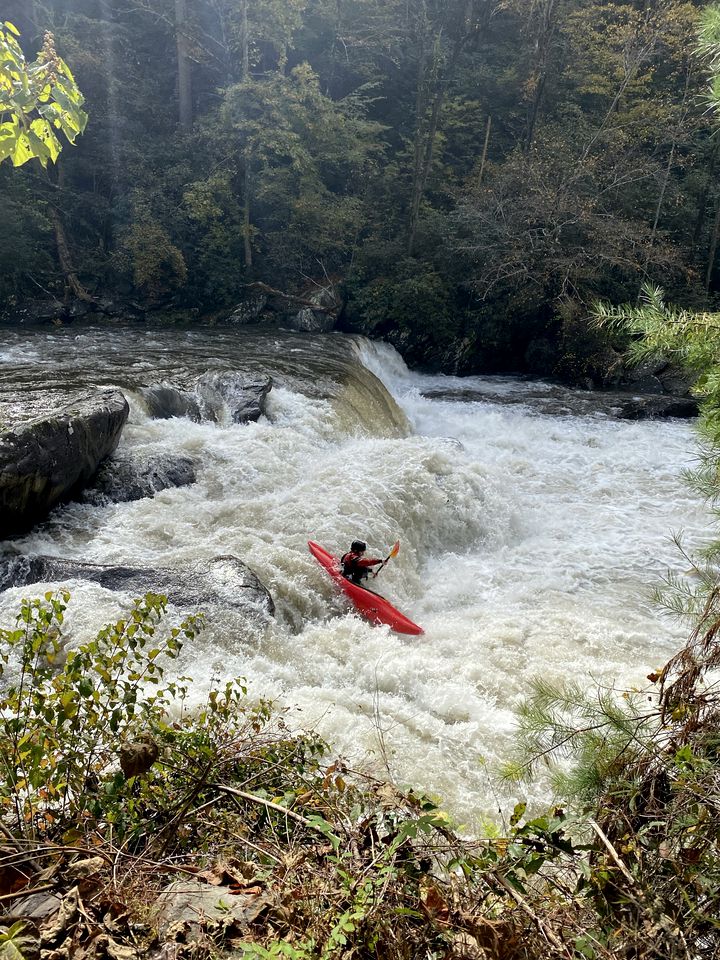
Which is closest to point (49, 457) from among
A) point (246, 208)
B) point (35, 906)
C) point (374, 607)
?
point (374, 607)

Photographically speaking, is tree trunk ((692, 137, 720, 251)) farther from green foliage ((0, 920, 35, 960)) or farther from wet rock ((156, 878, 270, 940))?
green foliage ((0, 920, 35, 960))

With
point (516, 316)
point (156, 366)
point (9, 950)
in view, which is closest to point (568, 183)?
point (516, 316)

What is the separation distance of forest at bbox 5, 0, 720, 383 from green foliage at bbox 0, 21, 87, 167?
13.3 meters

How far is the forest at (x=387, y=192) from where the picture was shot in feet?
46.9

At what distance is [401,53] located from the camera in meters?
20.0

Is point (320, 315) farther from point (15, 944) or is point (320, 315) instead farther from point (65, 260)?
point (15, 944)

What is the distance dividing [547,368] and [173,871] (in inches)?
581

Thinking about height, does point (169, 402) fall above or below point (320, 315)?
below

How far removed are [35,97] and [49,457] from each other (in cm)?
418

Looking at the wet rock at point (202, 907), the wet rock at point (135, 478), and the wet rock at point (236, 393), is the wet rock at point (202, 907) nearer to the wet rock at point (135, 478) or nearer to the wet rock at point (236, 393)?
the wet rock at point (135, 478)

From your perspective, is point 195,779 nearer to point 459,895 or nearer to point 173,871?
point 173,871

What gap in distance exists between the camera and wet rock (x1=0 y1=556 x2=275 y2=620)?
14.0 ft

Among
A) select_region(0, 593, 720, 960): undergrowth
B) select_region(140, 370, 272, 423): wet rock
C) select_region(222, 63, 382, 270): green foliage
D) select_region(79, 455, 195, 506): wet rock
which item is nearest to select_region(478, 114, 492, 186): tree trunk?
select_region(222, 63, 382, 270): green foliage

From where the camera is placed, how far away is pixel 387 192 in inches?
695
